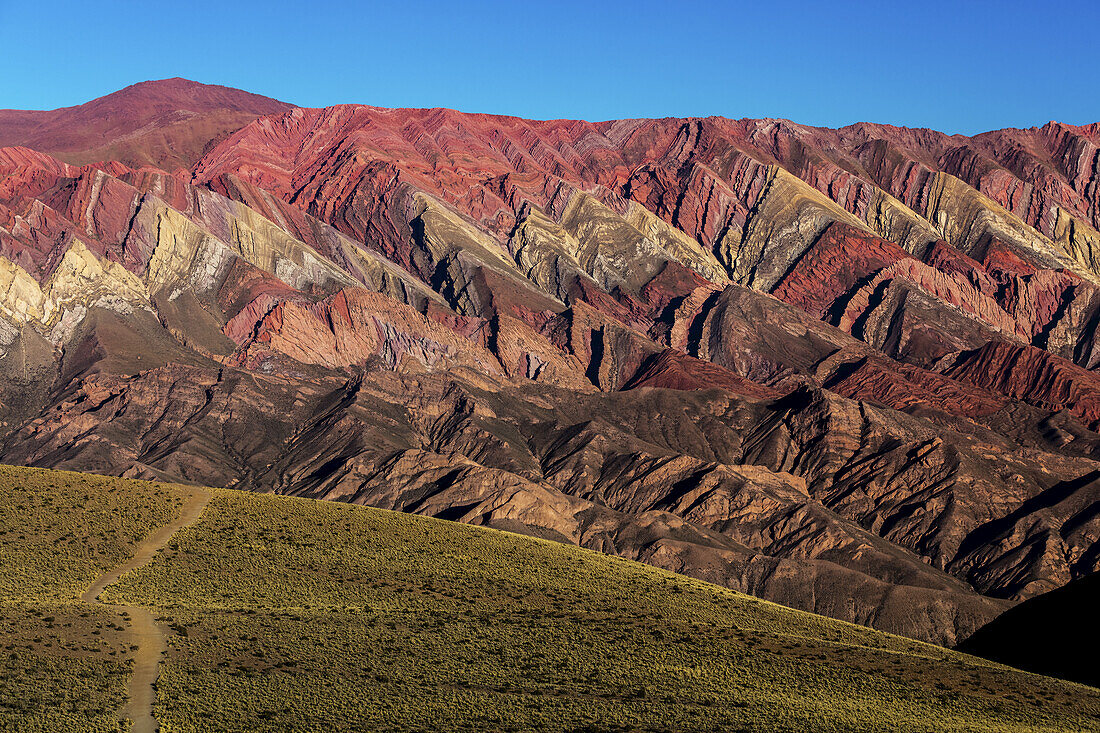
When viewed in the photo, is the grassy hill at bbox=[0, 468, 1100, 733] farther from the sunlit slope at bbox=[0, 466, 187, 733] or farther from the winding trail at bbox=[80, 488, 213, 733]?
the winding trail at bbox=[80, 488, 213, 733]

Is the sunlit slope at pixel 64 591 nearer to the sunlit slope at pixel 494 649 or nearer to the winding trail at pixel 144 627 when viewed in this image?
the winding trail at pixel 144 627

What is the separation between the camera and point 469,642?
86.2 metres

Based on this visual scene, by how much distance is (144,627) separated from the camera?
8406 cm

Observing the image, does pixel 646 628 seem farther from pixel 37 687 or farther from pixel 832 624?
pixel 37 687

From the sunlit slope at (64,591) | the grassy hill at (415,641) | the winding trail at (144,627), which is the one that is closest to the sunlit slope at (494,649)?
the grassy hill at (415,641)

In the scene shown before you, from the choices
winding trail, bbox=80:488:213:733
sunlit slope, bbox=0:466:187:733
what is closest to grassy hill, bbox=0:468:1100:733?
sunlit slope, bbox=0:466:187:733

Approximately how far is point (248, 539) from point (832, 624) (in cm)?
5033

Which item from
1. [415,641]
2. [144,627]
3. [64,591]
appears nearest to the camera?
[144,627]

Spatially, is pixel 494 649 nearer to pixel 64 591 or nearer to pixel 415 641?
pixel 415 641

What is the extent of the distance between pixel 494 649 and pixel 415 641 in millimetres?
5470

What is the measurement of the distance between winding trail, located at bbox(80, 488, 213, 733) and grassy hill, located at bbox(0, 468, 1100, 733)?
2.74 ft

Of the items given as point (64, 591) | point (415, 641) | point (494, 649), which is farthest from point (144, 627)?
point (494, 649)

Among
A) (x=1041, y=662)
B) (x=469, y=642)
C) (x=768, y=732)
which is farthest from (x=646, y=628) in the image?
(x=1041, y=662)

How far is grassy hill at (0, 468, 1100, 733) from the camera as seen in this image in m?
71.3
